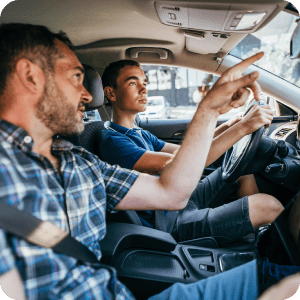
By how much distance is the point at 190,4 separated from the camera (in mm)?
1048

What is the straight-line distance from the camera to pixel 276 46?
157 cm

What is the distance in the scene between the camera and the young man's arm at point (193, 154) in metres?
0.91

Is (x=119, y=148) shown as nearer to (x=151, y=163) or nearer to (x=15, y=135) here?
(x=151, y=163)

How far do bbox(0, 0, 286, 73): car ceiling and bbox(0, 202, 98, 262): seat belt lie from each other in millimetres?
769

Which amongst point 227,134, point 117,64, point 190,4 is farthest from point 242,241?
point 117,64

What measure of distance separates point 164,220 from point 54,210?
2.27 ft

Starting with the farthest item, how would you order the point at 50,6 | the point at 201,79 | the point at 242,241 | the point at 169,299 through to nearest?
the point at 201,79 < the point at 242,241 < the point at 50,6 < the point at 169,299

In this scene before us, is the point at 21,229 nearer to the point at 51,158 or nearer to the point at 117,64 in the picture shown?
the point at 51,158

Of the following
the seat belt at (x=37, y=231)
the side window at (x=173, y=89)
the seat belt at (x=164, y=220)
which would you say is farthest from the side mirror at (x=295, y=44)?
the seat belt at (x=37, y=231)

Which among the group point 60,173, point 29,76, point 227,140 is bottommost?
point 227,140

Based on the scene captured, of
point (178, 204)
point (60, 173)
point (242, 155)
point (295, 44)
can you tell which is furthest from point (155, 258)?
point (295, 44)

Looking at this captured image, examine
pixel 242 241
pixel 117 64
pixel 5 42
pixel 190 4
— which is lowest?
pixel 242 241

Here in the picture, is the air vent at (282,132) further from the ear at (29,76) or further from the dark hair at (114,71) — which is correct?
the ear at (29,76)

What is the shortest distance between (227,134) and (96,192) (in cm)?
79
